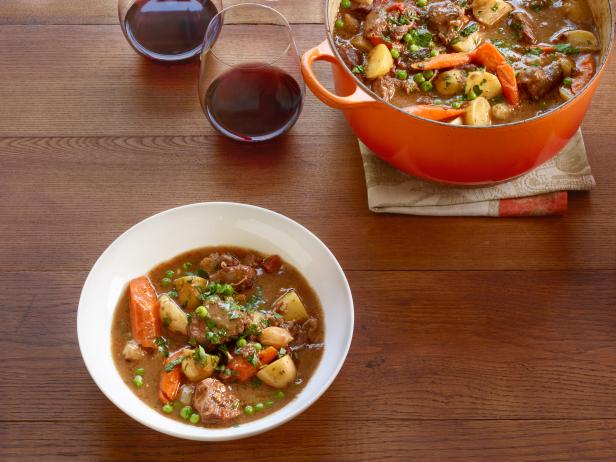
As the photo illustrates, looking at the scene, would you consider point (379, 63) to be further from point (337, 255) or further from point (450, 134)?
point (337, 255)

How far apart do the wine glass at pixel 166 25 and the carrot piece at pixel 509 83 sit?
2.79ft

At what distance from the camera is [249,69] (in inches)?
77.1

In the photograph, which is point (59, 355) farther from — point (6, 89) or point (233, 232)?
point (6, 89)

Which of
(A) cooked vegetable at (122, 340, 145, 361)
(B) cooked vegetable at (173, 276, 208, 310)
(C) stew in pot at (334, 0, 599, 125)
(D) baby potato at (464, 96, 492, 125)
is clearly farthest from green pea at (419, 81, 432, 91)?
(A) cooked vegetable at (122, 340, 145, 361)

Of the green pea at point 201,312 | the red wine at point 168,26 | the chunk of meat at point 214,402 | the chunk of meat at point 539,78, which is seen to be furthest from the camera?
the red wine at point 168,26

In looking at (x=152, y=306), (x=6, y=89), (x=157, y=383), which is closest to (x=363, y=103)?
(x=152, y=306)

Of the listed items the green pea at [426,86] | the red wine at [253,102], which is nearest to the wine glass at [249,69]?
the red wine at [253,102]

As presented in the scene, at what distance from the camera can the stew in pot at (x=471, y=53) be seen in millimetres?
1902

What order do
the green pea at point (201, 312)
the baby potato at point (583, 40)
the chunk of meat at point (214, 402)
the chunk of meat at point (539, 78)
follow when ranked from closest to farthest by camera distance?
the chunk of meat at point (214, 402) < the green pea at point (201, 312) < the chunk of meat at point (539, 78) < the baby potato at point (583, 40)

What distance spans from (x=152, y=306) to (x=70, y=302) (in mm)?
267

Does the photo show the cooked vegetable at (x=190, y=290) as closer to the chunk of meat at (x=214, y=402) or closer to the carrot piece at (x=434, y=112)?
the chunk of meat at (x=214, y=402)

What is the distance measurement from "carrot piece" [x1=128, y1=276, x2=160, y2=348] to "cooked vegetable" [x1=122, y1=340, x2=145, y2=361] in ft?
0.05

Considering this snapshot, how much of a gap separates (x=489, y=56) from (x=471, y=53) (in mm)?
49

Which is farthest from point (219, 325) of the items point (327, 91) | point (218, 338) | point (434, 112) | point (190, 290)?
point (434, 112)
